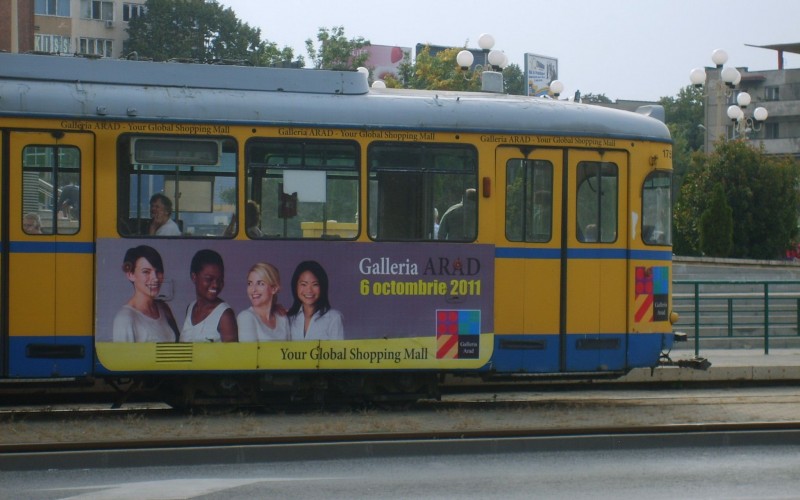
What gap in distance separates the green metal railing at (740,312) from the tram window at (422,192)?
666 centimetres

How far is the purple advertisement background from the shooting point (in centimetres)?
1202

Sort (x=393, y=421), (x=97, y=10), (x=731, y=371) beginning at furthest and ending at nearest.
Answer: (x=97, y=10) < (x=731, y=371) < (x=393, y=421)

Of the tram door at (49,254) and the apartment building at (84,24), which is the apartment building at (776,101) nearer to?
the apartment building at (84,24)

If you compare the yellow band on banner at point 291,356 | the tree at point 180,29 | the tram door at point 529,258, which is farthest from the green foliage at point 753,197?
the tree at point 180,29

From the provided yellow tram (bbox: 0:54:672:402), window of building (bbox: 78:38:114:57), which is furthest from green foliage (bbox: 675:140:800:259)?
window of building (bbox: 78:38:114:57)

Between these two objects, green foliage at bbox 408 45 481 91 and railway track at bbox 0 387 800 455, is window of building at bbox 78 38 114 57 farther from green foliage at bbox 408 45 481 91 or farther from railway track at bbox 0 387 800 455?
railway track at bbox 0 387 800 455

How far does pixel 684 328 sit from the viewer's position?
744 inches

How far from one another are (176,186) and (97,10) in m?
81.0

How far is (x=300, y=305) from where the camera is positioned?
40.9 ft

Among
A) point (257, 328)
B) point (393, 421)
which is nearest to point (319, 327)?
point (257, 328)

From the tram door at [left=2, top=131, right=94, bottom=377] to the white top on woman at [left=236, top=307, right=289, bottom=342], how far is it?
1530 millimetres

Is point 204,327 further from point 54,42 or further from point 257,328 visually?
point 54,42

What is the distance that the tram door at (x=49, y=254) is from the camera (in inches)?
465

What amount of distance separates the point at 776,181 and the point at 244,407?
30179mm
